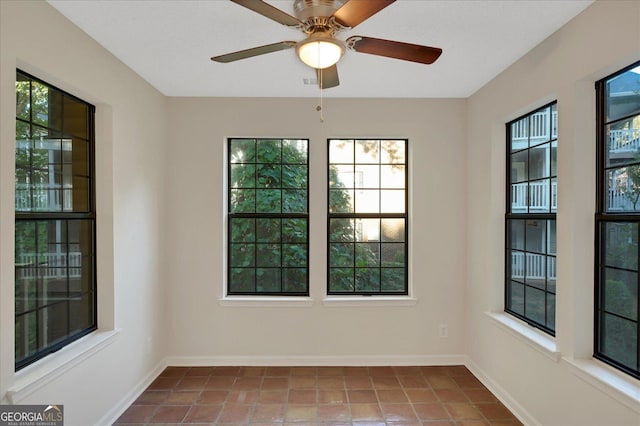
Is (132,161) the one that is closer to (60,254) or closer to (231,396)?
(60,254)

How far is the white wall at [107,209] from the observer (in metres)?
1.74

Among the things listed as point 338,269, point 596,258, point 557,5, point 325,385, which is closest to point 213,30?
point 557,5

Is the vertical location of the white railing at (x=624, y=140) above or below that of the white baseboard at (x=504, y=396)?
above

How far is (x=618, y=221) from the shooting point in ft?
6.32

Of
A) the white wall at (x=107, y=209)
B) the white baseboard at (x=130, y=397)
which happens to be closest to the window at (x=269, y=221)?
the white wall at (x=107, y=209)

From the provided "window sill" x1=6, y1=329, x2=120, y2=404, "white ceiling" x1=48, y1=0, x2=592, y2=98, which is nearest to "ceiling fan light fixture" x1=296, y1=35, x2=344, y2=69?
"white ceiling" x1=48, y1=0, x2=592, y2=98

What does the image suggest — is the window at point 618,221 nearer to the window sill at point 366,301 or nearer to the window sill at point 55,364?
the window sill at point 366,301

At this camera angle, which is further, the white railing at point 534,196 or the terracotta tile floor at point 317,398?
the terracotta tile floor at point 317,398

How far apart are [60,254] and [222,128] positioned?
1.86 metres

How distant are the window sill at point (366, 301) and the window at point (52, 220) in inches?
80.8

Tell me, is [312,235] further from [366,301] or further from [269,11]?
[269,11]

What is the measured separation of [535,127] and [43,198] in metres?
3.43

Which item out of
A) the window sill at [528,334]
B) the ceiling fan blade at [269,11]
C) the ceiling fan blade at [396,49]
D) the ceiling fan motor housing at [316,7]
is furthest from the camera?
the window sill at [528,334]

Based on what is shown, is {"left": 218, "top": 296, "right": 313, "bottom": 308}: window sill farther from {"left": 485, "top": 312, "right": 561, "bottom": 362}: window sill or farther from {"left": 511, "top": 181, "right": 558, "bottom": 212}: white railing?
{"left": 511, "top": 181, "right": 558, "bottom": 212}: white railing
